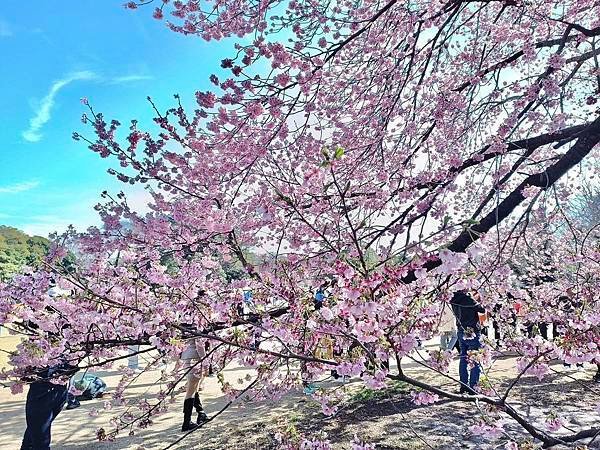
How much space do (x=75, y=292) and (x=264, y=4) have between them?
8.55ft

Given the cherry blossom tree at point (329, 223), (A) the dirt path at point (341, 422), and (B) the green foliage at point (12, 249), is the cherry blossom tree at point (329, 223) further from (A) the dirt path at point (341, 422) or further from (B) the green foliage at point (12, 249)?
(B) the green foliage at point (12, 249)

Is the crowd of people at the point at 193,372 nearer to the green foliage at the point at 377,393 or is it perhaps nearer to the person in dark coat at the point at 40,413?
the person in dark coat at the point at 40,413

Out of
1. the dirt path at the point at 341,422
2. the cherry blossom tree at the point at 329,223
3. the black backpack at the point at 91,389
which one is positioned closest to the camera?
the cherry blossom tree at the point at 329,223

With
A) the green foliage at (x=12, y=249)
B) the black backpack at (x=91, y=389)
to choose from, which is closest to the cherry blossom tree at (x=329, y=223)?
the black backpack at (x=91, y=389)

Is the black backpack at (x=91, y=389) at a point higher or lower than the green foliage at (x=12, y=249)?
lower

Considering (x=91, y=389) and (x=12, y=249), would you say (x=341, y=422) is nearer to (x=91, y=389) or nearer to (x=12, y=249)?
(x=91, y=389)

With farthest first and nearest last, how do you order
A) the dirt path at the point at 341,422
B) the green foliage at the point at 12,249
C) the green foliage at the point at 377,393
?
the green foliage at the point at 12,249 → the green foliage at the point at 377,393 → the dirt path at the point at 341,422

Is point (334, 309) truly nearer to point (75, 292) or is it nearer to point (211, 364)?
point (211, 364)

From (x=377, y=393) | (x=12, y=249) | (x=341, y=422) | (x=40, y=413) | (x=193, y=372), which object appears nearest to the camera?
(x=193, y=372)

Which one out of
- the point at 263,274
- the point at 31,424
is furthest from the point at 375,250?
the point at 31,424

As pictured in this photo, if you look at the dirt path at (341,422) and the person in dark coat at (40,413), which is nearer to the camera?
the person in dark coat at (40,413)

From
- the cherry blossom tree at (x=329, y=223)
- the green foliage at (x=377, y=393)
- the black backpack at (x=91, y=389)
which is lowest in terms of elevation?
the green foliage at (x=377, y=393)

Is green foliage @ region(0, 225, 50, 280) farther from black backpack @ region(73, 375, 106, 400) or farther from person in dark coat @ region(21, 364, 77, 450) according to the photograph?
person in dark coat @ region(21, 364, 77, 450)

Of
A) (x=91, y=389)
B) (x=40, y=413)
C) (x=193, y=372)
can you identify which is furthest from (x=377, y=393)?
(x=91, y=389)
